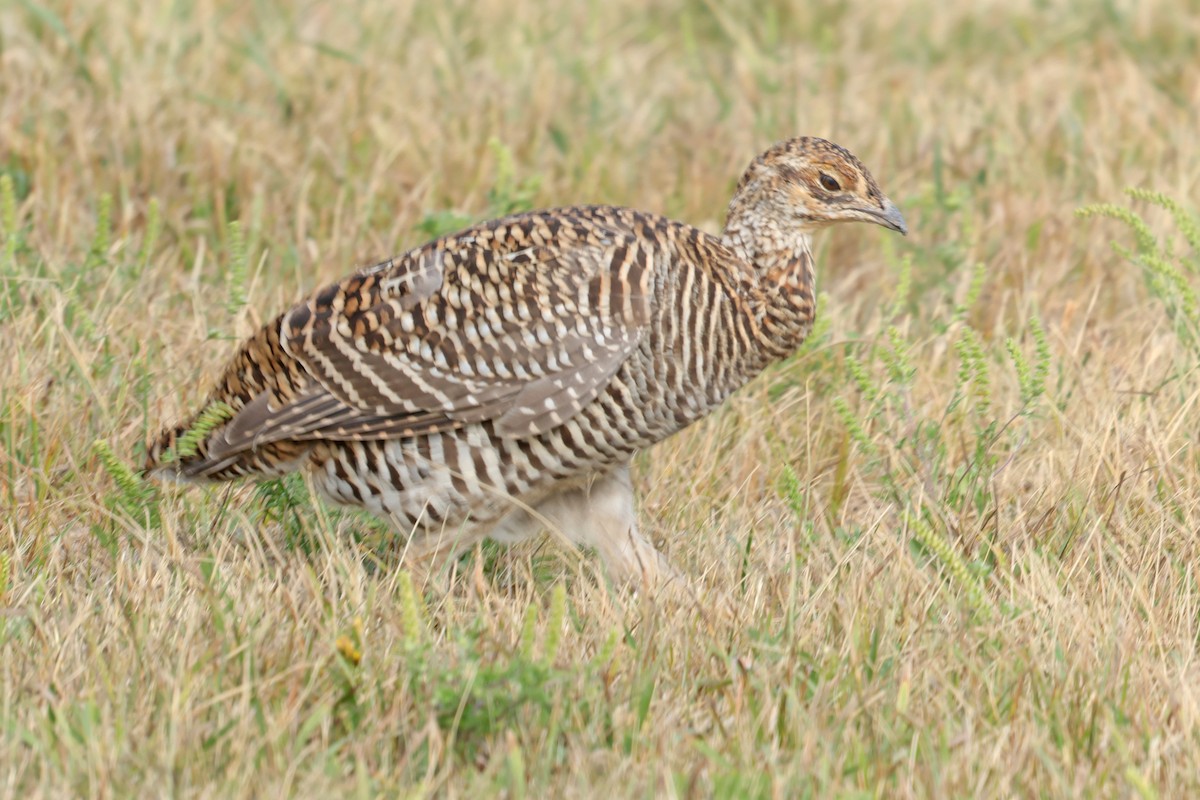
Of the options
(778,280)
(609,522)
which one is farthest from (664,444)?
(778,280)

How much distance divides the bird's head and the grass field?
0.39m

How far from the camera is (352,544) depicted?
13.7 feet

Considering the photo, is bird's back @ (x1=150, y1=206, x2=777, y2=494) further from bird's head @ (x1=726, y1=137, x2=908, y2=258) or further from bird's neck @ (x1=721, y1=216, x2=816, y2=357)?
bird's head @ (x1=726, y1=137, x2=908, y2=258)

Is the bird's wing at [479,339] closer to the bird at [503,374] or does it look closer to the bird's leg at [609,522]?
the bird at [503,374]

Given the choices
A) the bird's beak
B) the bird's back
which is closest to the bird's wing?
the bird's back

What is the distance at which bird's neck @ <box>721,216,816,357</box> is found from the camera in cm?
423

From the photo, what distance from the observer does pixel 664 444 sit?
15.8ft

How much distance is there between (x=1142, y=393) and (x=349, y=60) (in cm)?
335

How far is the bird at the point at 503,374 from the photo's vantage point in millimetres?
3998

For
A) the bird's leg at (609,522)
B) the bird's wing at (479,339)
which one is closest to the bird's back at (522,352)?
the bird's wing at (479,339)

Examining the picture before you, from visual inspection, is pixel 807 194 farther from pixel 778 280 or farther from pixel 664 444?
pixel 664 444

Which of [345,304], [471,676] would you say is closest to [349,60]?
[345,304]

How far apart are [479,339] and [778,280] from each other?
74 cm

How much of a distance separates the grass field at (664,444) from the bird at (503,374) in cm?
16
